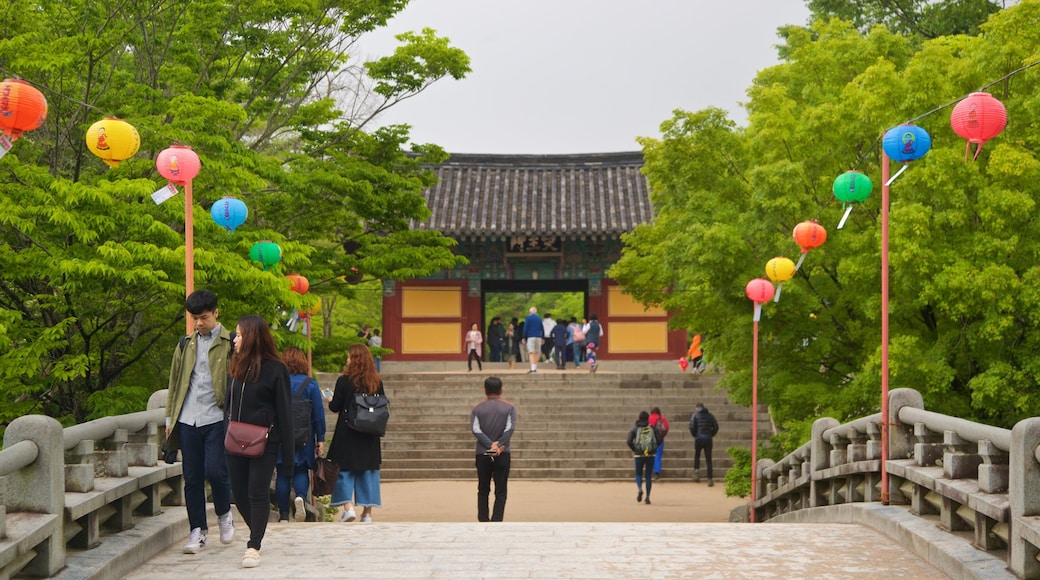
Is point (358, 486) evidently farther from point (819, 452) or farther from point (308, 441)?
point (819, 452)

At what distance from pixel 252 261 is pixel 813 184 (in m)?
7.88

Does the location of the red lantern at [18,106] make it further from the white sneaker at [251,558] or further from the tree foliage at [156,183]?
the white sneaker at [251,558]

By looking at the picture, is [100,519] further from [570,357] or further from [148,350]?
[570,357]

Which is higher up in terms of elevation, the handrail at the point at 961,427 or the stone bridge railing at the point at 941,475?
the handrail at the point at 961,427

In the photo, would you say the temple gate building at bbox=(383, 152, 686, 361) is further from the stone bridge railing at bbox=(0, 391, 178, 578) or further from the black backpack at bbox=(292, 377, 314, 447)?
the stone bridge railing at bbox=(0, 391, 178, 578)

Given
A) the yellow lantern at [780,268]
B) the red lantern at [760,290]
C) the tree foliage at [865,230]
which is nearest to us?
the tree foliage at [865,230]

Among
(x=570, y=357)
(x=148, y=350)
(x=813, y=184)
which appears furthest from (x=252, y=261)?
(x=570, y=357)

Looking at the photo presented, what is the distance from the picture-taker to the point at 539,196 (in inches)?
1492

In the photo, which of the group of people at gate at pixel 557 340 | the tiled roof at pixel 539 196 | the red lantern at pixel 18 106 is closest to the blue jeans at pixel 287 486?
the red lantern at pixel 18 106

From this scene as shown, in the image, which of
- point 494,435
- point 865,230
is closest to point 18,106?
point 494,435

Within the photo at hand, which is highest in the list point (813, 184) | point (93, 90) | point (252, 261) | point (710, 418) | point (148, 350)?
point (93, 90)

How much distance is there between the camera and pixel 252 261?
14.2 metres

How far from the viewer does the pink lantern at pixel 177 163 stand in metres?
11.4

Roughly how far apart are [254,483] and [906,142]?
272 inches
